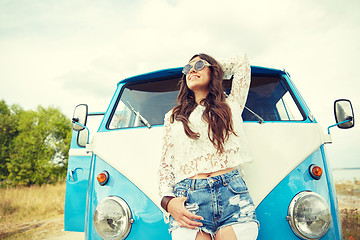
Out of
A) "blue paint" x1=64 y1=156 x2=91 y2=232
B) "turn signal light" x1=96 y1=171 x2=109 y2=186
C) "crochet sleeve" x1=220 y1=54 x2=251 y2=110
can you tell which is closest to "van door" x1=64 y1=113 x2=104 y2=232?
"blue paint" x1=64 y1=156 x2=91 y2=232

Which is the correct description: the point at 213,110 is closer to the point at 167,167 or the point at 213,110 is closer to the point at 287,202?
the point at 167,167

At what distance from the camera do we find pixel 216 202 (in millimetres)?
1593

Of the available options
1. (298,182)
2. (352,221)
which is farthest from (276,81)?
(352,221)

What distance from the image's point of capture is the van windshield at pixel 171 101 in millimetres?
2750

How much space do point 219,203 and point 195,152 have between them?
1.14ft

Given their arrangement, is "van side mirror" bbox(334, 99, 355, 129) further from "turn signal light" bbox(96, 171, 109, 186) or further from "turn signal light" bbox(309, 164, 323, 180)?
"turn signal light" bbox(96, 171, 109, 186)

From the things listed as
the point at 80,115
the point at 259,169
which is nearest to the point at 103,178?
the point at 80,115

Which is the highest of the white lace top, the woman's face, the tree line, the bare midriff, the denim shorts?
the tree line

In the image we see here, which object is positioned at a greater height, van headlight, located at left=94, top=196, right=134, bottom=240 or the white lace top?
the white lace top

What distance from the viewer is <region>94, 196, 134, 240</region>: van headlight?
203cm

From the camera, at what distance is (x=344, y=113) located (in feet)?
8.38

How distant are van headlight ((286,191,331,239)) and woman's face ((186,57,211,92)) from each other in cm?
105

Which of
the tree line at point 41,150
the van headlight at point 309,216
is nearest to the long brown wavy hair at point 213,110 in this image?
the van headlight at point 309,216

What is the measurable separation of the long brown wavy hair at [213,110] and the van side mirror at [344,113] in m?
1.31
